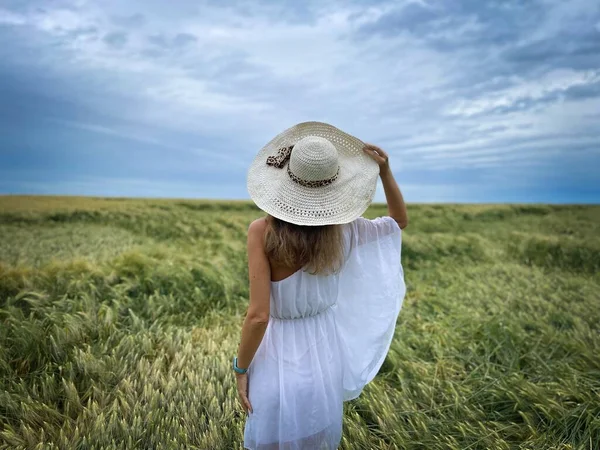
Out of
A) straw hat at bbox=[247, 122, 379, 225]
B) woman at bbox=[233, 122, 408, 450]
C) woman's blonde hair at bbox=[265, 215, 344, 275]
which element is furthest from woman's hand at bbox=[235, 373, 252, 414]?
straw hat at bbox=[247, 122, 379, 225]

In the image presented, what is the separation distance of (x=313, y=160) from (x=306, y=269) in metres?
0.51

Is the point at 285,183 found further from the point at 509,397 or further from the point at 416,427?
the point at 509,397

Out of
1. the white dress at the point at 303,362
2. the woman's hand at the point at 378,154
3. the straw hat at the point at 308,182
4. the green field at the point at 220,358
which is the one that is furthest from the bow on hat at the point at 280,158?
the green field at the point at 220,358

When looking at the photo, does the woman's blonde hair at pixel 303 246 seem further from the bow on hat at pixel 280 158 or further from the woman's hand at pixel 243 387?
the woman's hand at pixel 243 387

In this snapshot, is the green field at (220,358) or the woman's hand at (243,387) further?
the green field at (220,358)

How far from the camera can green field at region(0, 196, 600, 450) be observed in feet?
10.2

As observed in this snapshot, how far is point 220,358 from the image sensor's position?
4.13 meters

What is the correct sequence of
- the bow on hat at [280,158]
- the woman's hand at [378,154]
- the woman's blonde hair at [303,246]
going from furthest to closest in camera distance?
the woman's hand at [378,154]
the bow on hat at [280,158]
the woman's blonde hair at [303,246]

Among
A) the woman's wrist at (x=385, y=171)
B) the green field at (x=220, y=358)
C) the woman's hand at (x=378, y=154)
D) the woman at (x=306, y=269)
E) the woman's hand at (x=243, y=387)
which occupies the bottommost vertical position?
the green field at (x=220, y=358)

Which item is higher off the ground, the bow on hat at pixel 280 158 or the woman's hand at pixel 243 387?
the bow on hat at pixel 280 158

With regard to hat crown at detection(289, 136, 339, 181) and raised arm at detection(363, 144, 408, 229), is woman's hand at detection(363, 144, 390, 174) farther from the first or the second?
hat crown at detection(289, 136, 339, 181)

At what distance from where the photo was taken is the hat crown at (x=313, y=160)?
1929 mm

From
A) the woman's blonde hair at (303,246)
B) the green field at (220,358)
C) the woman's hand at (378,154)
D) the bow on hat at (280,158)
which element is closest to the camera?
the woman's blonde hair at (303,246)

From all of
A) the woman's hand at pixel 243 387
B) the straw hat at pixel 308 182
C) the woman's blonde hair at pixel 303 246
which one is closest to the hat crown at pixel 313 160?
the straw hat at pixel 308 182
